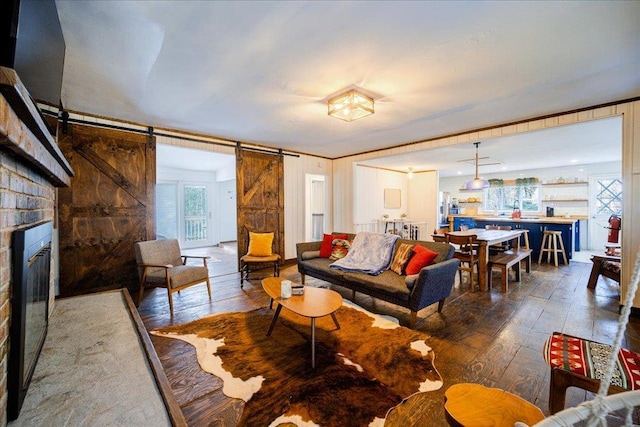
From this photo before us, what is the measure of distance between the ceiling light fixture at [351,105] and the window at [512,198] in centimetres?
805

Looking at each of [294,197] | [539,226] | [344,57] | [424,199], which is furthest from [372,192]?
[344,57]

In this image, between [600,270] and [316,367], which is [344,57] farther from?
[600,270]

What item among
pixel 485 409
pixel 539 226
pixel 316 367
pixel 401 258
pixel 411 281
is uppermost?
pixel 539 226

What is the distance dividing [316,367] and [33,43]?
8.21 ft

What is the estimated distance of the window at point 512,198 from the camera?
843 centimetres

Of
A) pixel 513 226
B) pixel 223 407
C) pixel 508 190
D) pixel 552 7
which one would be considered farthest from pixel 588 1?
pixel 508 190

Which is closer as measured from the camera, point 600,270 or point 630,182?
point 630,182

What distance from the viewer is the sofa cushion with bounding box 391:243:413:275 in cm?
336

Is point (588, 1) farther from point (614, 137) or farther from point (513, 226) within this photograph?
point (513, 226)

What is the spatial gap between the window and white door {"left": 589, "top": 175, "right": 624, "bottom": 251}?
47.5 inches

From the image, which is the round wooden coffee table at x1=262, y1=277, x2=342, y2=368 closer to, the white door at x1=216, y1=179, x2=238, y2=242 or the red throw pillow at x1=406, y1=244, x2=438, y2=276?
the red throw pillow at x1=406, y1=244, x2=438, y2=276

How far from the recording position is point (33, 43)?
3.90 ft

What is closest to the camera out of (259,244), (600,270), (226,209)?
(600,270)

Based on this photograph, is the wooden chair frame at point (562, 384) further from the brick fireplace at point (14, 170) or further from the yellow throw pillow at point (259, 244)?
the yellow throw pillow at point (259, 244)
